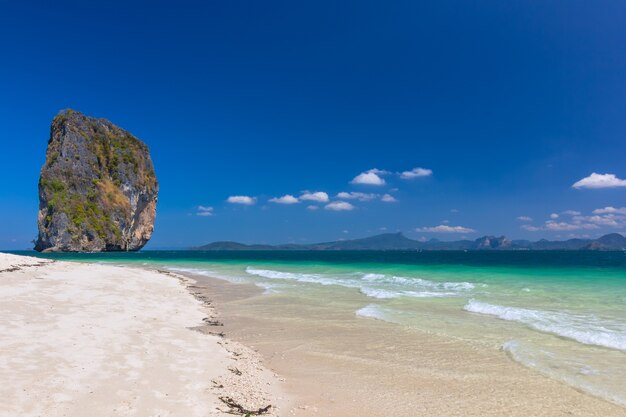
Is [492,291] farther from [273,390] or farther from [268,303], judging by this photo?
[273,390]

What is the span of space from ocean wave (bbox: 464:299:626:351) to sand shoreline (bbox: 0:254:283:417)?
842 cm

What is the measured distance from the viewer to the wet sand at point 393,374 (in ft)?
19.5

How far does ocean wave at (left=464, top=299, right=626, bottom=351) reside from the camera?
9914 mm

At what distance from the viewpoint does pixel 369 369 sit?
787 cm

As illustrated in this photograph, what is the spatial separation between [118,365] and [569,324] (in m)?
12.4

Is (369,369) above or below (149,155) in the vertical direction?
below

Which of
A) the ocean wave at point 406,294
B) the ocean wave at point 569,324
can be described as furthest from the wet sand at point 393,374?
the ocean wave at point 406,294

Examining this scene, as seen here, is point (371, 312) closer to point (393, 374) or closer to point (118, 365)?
point (393, 374)

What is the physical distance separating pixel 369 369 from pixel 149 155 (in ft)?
447

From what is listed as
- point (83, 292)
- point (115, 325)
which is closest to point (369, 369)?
point (115, 325)

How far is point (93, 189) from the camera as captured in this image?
107312 millimetres

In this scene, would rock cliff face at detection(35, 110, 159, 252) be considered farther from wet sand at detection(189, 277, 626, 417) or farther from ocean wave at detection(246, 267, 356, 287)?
wet sand at detection(189, 277, 626, 417)

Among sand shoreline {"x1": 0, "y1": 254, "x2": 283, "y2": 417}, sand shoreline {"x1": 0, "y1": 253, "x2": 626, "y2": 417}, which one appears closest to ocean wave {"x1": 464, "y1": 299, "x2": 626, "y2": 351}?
sand shoreline {"x1": 0, "y1": 253, "x2": 626, "y2": 417}

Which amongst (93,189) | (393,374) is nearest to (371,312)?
(393,374)
